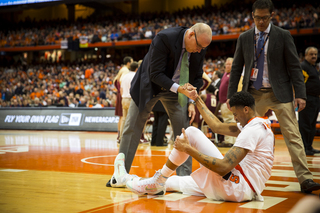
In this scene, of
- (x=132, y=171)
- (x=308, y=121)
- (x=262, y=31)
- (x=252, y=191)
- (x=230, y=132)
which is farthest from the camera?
(x=308, y=121)

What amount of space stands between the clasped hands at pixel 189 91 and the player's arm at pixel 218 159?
588mm

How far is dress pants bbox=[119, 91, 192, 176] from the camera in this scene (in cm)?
357

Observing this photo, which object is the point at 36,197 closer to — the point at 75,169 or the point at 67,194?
the point at 67,194

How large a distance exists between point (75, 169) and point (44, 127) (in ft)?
33.3

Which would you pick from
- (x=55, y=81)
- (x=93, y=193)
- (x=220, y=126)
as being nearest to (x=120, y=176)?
(x=93, y=193)

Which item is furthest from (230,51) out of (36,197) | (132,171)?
(36,197)

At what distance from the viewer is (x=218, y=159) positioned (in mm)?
2656

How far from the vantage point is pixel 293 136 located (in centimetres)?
341

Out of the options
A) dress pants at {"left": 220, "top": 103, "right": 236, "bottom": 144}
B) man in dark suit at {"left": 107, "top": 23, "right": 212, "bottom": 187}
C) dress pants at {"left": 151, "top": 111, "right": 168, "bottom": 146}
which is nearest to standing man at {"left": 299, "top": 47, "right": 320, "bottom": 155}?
dress pants at {"left": 220, "top": 103, "right": 236, "bottom": 144}

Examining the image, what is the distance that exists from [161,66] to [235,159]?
1227 mm

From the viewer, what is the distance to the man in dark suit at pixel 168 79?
10.8ft

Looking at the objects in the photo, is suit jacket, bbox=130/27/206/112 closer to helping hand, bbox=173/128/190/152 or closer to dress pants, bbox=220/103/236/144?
helping hand, bbox=173/128/190/152

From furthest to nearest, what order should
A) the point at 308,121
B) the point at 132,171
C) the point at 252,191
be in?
the point at 308,121, the point at 132,171, the point at 252,191

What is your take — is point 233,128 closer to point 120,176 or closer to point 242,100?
point 242,100
